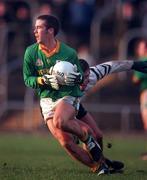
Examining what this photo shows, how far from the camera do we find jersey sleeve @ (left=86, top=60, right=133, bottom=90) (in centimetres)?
1313

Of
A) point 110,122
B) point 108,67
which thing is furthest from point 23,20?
point 108,67

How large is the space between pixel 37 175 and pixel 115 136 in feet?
39.9

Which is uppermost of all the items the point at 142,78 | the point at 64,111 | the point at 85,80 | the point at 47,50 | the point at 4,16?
the point at 4,16

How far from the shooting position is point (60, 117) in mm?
11836

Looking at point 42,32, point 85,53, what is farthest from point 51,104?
point 85,53

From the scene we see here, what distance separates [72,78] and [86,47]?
13.8 meters

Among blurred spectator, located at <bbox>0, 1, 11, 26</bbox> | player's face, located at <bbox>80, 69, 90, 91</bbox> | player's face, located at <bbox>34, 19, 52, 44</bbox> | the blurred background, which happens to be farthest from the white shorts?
blurred spectator, located at <bbox>0, 1, 11, 26</bbox>

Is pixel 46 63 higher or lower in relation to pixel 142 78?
higher

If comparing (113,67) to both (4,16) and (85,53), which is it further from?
(4,16)

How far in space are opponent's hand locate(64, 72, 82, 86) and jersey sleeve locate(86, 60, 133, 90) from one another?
1.10m

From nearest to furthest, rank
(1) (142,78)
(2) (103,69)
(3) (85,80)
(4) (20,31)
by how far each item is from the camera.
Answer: (3) (85,80)
(2) (103,69)
(1) (142,78)
(4) (20,31)

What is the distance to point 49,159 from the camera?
51.0 ft

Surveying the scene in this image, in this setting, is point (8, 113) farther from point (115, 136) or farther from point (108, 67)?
point (108, 67)

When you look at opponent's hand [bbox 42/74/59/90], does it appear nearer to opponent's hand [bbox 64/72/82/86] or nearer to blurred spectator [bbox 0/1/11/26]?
opponent's hand [bbox 64/72/82/86]
